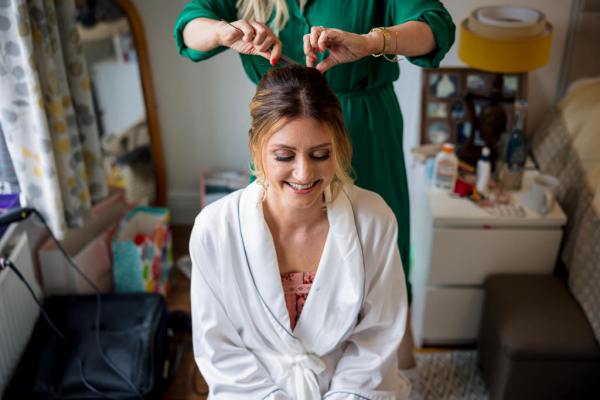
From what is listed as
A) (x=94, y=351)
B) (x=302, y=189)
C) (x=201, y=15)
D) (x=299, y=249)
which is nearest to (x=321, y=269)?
(x=299, y=249)

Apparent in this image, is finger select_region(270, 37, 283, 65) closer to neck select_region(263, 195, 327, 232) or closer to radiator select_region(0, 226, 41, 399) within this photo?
neck select_region(263, 195, 327, 232)

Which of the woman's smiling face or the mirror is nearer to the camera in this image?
the woman's smiling face

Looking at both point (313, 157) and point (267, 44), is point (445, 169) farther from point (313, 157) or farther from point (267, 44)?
point (267, 44)

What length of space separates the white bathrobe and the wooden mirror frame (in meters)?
1.38

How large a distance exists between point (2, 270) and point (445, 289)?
136cm

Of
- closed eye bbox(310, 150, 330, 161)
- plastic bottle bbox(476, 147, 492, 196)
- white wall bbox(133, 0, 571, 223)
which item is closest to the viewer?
closed eye bbox(310, 150, 330, 161)

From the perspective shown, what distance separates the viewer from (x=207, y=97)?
2613 millimetres

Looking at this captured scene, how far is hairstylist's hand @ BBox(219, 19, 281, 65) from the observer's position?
1106 millimetres

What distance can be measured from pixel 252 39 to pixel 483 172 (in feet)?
3.92

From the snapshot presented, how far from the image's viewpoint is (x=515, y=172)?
6.86ft

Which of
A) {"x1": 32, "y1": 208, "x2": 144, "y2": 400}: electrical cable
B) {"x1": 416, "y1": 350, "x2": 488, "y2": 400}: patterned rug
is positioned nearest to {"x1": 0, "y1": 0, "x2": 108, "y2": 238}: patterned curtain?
{"x1": 32, "y1": 208, "x2": 144, "y2": 400}: electrical cable

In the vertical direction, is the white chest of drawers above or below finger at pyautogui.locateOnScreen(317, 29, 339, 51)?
below

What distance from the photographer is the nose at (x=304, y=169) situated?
117 cm

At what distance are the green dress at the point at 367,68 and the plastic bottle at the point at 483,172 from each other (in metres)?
0.59
